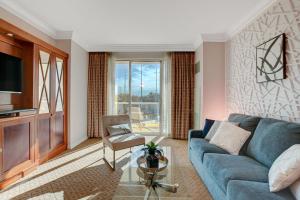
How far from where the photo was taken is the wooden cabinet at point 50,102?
10.8 ft

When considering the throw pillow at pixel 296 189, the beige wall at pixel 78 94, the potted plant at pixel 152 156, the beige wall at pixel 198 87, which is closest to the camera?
the throw pillow at pixel 296 189

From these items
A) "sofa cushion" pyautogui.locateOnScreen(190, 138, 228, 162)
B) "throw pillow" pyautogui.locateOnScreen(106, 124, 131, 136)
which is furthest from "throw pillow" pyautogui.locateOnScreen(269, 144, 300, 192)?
"throw pillow" pyautogui.locateOnScreen(106, 124, 131, 136)

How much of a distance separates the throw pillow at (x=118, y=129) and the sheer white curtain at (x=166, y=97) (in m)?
1.79

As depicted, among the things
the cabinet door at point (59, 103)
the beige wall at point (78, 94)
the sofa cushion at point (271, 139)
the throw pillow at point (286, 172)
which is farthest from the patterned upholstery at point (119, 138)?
the throw pillow at point (286, 172)

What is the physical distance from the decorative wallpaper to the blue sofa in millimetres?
282

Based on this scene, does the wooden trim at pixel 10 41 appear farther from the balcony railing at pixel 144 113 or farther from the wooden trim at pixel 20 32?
the balcony railing at pixel 144 113

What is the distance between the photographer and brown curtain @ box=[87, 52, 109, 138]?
206 inches

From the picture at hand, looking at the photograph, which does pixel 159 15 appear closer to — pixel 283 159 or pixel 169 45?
pixel 169 45

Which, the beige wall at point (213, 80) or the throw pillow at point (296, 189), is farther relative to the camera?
the beige wall at point (213, 80)

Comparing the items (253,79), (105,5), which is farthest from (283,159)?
(105,5)

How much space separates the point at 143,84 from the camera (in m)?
5.54

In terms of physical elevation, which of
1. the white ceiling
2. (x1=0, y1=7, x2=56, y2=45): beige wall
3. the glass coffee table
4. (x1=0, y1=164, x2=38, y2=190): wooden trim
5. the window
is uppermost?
the white ceiling

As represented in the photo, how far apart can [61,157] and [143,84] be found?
2826 mm

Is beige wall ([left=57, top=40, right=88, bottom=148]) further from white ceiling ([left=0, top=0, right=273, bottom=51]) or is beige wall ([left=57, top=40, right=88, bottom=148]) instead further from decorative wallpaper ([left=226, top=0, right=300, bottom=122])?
decorative wallpaper ([left=226, top=0, right=300, bottom=122])
